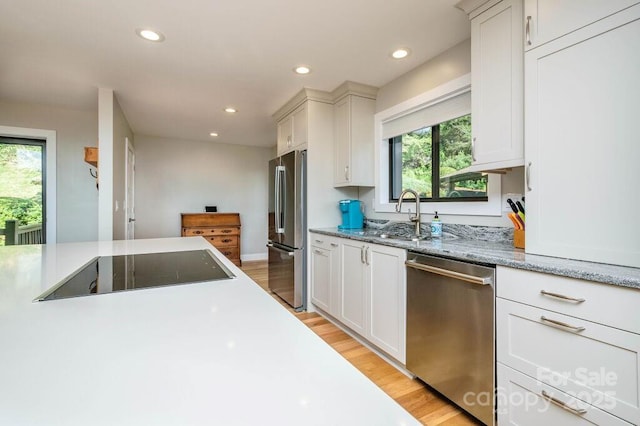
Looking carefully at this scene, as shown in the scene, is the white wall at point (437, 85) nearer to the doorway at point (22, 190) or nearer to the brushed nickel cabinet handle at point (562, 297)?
the brushed nickel cabinet handle at point (562, 297)

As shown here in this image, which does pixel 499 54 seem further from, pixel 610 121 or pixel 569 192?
pixel 569 192

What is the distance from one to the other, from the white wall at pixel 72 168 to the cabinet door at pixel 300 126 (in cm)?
253

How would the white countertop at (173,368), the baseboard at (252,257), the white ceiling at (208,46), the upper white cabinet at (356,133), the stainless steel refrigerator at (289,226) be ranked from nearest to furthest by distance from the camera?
the white countertop at (173,368), the white ceiling at (208,46), the upper white cabinet at (356,133), the stainless steel refrigerator at (289,226), the baseboard at (252,257)

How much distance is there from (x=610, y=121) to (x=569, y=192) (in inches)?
→ 12.2

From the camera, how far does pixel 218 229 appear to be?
542 centimetres

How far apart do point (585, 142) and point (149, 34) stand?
2631mm

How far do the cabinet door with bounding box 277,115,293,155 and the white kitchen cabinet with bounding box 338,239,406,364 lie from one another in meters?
1.56

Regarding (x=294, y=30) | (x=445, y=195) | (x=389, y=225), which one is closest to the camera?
(x=294, y=30)

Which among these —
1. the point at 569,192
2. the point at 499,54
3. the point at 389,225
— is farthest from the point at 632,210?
the point at 389,225

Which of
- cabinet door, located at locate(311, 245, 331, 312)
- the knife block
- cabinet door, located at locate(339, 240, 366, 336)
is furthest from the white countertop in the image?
cabinet door, located at locate(311, 245, 331, 312)

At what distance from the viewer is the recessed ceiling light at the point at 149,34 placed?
2053mm

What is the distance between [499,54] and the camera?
5.48ft

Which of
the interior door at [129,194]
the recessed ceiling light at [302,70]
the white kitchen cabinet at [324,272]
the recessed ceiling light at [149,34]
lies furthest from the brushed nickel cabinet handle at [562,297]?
the interior door at [129,194]

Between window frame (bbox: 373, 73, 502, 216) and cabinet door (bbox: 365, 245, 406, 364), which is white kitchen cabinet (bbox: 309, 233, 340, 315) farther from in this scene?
window frame (bbox: 373, 73, 502, 216)
